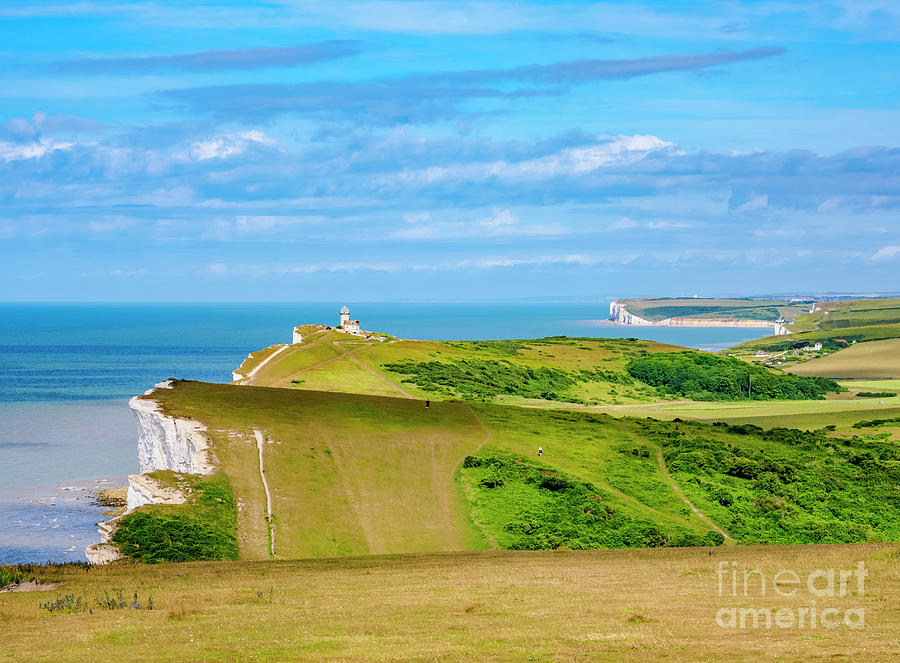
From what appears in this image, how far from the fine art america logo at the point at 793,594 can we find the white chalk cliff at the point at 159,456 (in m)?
25.6

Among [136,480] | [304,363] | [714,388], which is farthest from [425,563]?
[714,388]

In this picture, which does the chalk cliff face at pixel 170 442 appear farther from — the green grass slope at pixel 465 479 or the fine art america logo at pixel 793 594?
the fine art america logo at pixel 793 594

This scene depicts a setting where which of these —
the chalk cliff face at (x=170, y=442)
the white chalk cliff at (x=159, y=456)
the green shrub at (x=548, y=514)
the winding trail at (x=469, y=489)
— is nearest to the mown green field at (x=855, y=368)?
the winding trail at (x=469, y=489)

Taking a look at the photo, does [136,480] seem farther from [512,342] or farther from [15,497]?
[512,342]

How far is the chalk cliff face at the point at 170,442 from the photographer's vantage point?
Result: 52.8 metres

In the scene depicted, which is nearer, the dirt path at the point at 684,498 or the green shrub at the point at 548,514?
the green shrub at the point at 548,514

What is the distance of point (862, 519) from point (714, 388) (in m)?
84.1

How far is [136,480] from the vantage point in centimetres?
4747

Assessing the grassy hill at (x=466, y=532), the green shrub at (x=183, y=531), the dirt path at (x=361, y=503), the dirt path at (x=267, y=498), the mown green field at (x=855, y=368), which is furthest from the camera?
the mown green field at (x=855, y=368)

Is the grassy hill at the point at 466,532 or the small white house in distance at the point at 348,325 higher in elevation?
the small white house in distance at the point at 348,325

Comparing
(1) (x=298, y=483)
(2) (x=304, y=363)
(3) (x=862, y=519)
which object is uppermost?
(2) (x=304, y=363)

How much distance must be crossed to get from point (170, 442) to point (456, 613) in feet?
124

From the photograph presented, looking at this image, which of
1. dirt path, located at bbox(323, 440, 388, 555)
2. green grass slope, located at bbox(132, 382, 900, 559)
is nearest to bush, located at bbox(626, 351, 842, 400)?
green grass slope, located at bbox(132, 382, 900, 559)

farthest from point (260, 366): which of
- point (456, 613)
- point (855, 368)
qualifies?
point (855, 368)
